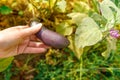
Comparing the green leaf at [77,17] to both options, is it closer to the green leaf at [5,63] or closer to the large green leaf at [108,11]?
the large green leaf at [108,11]

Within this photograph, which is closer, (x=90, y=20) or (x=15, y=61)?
(x=90, y=20)

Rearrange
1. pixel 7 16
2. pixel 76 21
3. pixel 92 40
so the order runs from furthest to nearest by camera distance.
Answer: pixel 7 16
pixel 76 21
pixel 92 40

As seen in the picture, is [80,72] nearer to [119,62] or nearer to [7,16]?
[119,62]

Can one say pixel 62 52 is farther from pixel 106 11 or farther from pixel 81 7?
pixel 106 11

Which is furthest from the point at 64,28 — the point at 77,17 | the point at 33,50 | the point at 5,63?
the point at 5,63

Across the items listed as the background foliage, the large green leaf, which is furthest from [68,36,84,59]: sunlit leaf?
the large green leaf

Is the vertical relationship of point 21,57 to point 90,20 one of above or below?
below

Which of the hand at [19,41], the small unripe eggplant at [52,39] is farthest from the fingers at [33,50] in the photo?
the small unripe eggplant at [52,39]

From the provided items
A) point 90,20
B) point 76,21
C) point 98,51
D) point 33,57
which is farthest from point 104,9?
point 33,57
